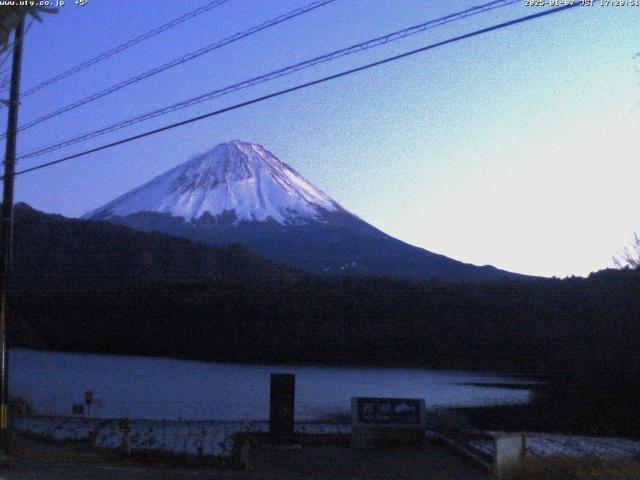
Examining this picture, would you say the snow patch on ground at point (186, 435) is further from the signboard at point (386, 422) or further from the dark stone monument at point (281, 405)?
the signboard at point (386, 422)

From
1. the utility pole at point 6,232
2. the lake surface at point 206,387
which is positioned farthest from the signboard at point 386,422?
the utility pole at point 6,232

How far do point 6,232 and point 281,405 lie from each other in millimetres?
11970

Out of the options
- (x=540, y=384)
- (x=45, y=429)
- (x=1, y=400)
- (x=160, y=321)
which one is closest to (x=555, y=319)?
(x=540, y=384)

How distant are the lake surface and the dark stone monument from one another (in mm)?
7780

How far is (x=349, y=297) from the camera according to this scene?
161 ft

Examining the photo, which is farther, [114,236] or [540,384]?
[114,236]

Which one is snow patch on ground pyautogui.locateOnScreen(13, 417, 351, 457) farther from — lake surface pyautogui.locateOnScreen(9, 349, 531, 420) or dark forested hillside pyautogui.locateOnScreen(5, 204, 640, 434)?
dark forested hillside pyautogui.locateOnScreen(5, 204, 640, 434)

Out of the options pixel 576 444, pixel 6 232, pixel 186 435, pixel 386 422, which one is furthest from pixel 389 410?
pixel 6 232

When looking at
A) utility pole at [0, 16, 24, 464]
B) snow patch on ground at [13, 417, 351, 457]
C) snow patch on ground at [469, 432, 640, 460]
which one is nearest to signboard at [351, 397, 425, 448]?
snow patch on ground at [469, 432, 640, 460]

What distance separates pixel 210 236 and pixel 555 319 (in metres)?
43.9

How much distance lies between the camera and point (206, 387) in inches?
1518

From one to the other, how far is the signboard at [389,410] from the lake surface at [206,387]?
9.45 meters

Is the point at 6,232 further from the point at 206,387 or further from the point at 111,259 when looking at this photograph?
the point at 111,259

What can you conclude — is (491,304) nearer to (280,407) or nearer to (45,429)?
(280,407)
